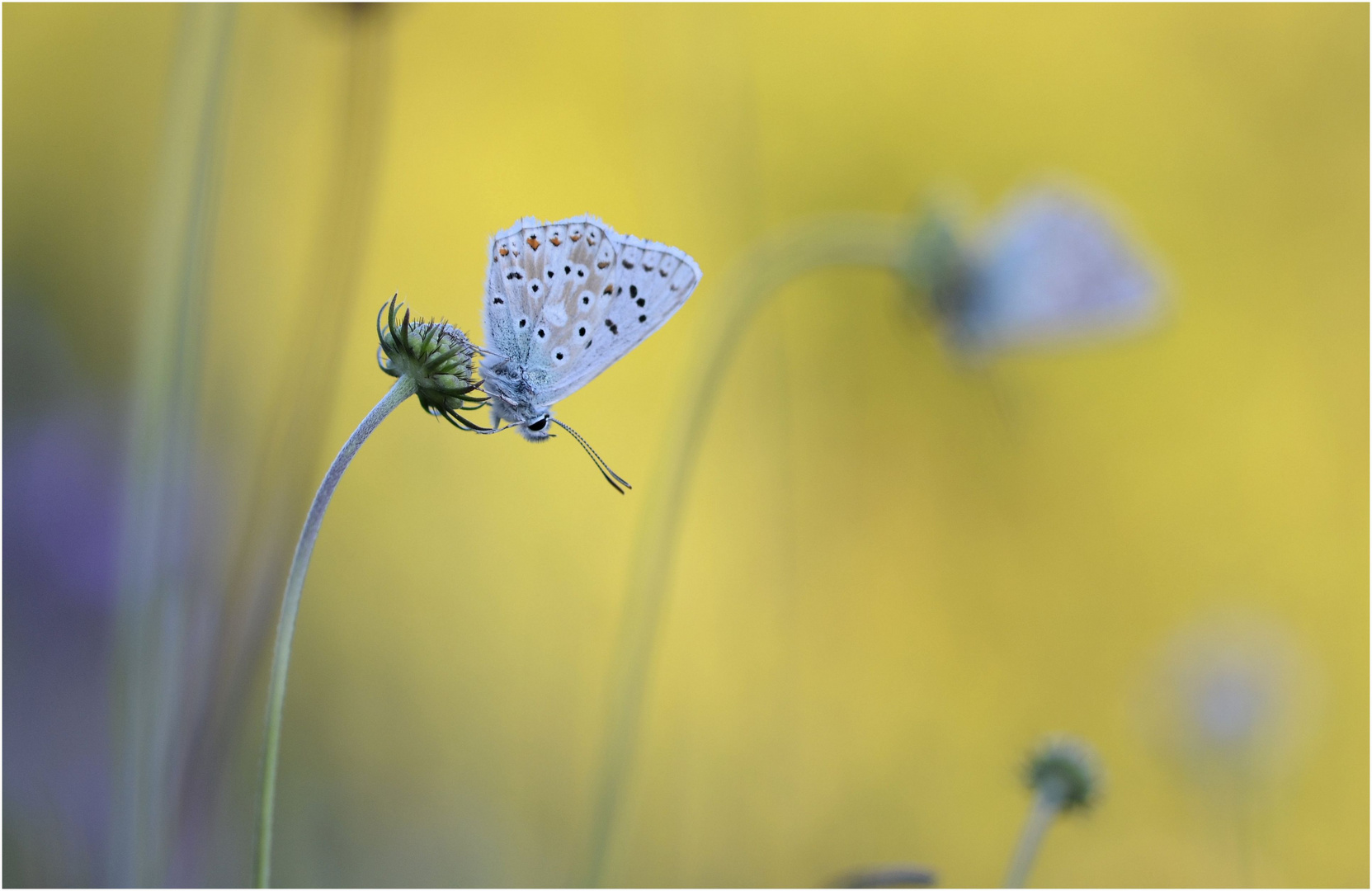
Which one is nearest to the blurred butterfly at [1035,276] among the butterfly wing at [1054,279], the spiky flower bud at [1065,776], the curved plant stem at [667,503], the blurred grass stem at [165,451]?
the butterfly wing at [1054,279]

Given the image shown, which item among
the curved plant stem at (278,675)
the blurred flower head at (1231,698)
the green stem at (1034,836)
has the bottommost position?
the blurred flower head at (1231,698)

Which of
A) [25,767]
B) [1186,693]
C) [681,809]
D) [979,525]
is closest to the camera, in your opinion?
[25,767]

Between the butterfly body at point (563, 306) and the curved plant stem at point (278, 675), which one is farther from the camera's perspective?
the butterfly body at point (563, 306)

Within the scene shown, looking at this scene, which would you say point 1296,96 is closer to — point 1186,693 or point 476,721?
point 1186,693

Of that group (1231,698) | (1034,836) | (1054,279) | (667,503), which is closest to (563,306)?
(667,503)

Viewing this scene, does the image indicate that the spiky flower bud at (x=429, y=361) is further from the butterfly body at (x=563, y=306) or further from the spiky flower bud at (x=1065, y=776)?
the spiky flower bud at (x=1065, y=776)

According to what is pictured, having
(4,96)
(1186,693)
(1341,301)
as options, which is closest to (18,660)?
(4,96)
